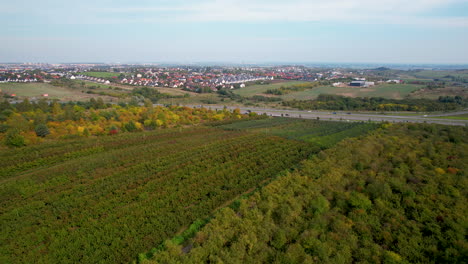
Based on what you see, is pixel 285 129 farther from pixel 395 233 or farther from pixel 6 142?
pixel 6 142

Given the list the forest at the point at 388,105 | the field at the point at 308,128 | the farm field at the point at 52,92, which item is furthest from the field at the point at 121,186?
the farm field at the point at 52,92

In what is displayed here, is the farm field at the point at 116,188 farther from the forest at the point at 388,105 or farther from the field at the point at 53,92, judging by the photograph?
the field at the point at 53,92

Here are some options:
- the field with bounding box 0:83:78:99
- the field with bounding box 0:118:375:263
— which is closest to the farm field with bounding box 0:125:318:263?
the field with bounding box 0:118:375:263

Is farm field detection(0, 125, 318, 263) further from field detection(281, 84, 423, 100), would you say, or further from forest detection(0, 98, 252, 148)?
field detection(281, 84, 423, 100)

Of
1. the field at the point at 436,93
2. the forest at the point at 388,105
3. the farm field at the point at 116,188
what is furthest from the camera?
the field at the point at 436,93

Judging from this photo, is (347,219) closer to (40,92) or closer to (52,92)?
(52,92)

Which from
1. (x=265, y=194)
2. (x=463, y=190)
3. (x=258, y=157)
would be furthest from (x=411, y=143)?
(x=265, y=194)
